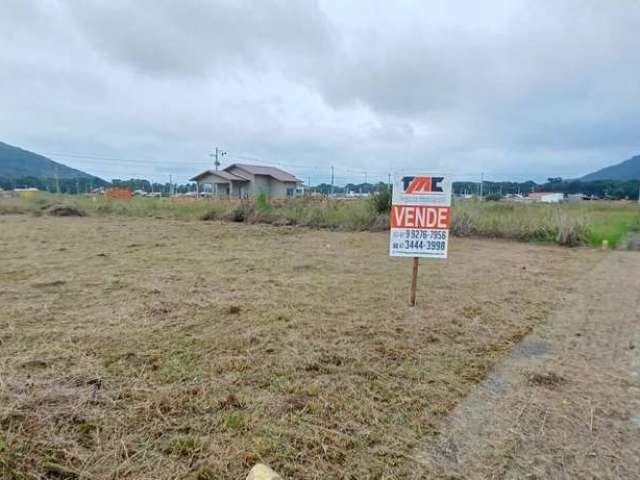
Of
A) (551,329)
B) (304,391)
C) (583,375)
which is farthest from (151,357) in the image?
(551,329)

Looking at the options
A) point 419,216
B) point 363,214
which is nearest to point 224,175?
point 363,214

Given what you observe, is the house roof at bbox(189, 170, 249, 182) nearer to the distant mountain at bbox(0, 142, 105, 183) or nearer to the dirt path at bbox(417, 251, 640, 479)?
the distant mountain at bbox(0, 142, 105, 183)

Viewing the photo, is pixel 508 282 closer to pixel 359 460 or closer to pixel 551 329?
pixel 551 329

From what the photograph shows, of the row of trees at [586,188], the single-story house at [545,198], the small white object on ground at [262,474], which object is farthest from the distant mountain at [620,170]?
the small white object on ground at [262,474]

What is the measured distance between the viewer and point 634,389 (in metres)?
2.33

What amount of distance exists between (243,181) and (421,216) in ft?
104

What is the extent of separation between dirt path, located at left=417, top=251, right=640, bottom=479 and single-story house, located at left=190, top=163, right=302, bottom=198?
3090cm

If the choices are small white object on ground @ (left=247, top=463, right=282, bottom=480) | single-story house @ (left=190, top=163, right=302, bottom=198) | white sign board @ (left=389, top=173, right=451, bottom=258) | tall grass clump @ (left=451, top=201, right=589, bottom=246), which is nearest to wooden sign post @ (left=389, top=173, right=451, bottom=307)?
white sign board @ (left=389, top=173, right=451, bottom=258)

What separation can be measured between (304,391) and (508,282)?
414cm

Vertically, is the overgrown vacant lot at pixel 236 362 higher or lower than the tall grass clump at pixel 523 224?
lower

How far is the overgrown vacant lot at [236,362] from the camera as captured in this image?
1.66 meters

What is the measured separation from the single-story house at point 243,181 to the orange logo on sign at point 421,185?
29618mm

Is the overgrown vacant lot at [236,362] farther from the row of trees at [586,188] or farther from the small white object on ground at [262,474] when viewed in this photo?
the row of trees at [586,188]

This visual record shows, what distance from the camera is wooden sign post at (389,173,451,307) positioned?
386 cm
